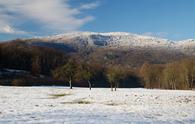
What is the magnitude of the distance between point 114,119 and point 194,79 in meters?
130

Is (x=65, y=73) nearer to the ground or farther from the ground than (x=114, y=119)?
farther from the ground

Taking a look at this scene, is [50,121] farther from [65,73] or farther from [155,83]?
[155,83]

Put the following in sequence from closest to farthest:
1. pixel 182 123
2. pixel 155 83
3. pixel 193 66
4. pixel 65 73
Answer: pixel 182 123, pixel 65 73, pixel 193 66, pixel 155 83

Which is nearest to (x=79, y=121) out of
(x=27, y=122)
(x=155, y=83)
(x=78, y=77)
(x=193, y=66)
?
(x=27, y=122)

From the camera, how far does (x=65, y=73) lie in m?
108

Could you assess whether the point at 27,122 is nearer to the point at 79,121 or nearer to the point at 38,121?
the point at 38,121

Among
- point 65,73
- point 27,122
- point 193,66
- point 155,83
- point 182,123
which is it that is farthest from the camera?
point 155,83

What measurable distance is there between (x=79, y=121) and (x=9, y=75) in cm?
16561

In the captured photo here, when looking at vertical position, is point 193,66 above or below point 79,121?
above

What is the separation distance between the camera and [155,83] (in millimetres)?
168000

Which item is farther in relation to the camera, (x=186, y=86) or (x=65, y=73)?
(x=186, y=86)

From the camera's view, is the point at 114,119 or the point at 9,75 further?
the point at 9,75

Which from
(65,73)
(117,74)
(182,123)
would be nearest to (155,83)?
(117,74)

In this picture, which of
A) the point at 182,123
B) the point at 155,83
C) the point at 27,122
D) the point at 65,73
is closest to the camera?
the point at 27,122
